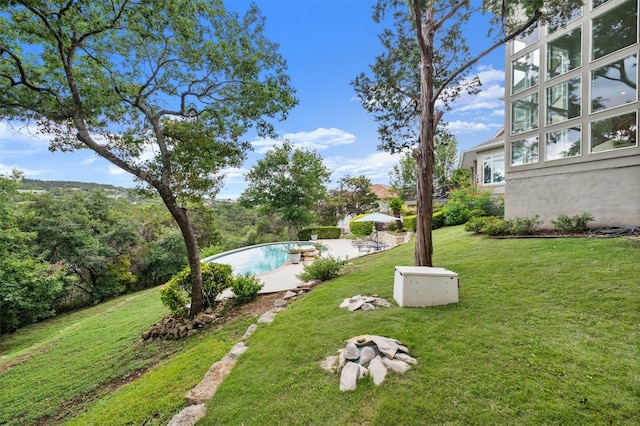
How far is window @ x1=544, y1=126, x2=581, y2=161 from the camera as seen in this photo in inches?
375

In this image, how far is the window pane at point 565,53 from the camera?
9602 mm

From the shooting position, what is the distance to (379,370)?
2994mm

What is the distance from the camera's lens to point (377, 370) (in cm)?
299

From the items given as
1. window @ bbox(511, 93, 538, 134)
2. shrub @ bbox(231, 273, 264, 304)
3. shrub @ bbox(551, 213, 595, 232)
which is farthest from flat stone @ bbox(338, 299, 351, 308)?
window @ bbox(511, 93, 538, 134)

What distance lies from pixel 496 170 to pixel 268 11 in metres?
15.1

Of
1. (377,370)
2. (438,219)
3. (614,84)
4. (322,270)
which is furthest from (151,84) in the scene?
(438,219)

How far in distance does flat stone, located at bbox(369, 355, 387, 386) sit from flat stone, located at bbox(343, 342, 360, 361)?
0.61ft

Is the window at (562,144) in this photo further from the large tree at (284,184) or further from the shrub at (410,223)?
the large tree at (284,184)

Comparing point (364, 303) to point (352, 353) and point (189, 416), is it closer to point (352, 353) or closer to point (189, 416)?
point (352, 353)

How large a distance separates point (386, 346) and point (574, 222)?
30.8ft

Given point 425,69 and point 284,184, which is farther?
point 284,184

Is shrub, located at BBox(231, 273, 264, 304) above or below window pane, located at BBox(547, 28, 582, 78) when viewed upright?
below

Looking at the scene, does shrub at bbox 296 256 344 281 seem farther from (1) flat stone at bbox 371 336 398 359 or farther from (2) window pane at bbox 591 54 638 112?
(2) window pane at bbox 591 54 638 112

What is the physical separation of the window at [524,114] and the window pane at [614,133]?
6.61ft
